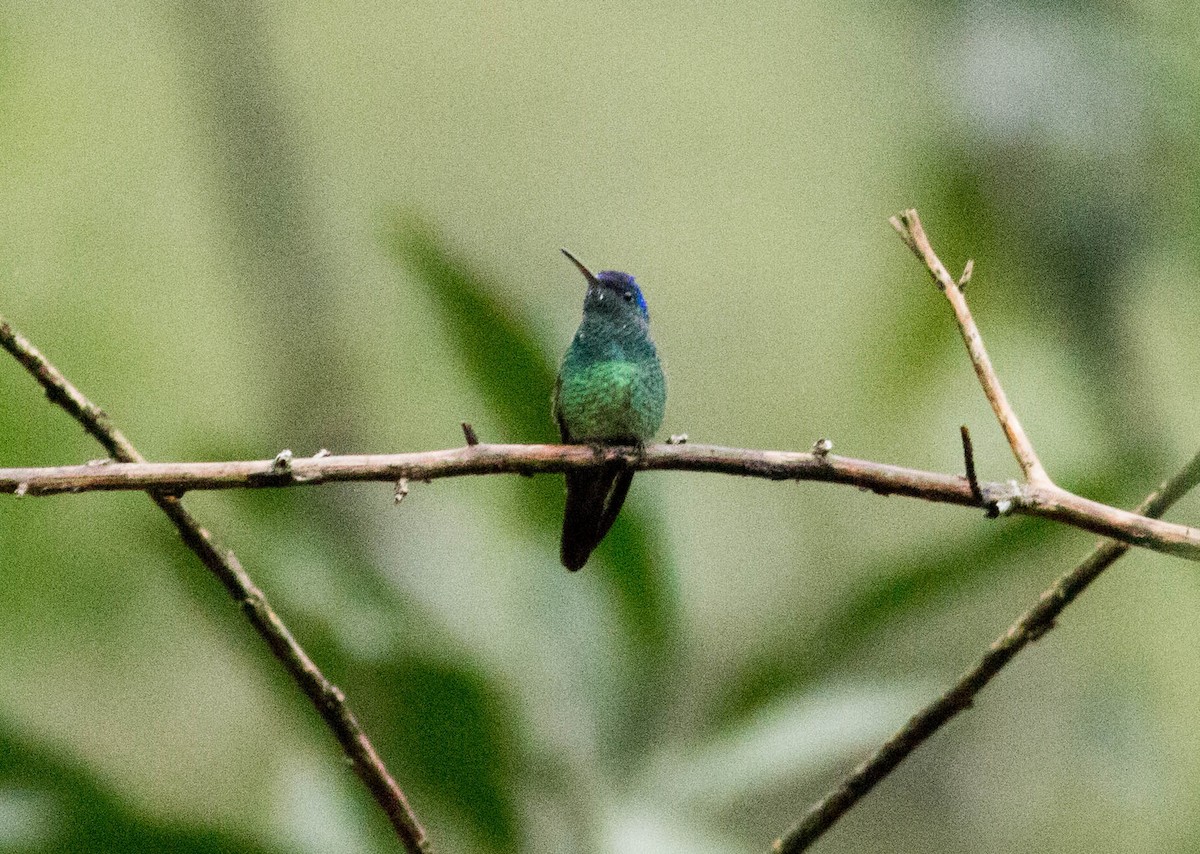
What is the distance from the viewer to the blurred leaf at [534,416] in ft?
Answer: 4.94

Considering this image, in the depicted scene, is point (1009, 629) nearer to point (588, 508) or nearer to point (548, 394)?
point (588, 508)

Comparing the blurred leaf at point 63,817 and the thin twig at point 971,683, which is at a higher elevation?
the blurred leaf at point 63,817

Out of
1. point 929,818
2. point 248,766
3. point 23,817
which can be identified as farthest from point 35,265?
point 929,818

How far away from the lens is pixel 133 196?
9.61 feet

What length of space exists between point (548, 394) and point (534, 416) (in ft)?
0.11

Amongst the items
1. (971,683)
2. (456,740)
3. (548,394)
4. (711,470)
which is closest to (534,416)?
(548,394)

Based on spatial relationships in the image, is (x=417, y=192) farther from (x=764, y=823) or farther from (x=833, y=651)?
(x=833, y=651)

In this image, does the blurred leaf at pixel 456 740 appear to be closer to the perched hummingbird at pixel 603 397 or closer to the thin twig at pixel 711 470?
the perched hummingbird at pixel 603 397

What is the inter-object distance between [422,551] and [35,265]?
1.28 meters

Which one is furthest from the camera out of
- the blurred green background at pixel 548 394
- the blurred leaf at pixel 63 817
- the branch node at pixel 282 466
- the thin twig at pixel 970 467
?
the blurred green background at pixel 548 394

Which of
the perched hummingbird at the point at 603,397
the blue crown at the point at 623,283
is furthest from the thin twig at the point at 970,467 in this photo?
the blue crown at the point at 623,283

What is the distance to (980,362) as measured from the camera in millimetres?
1008

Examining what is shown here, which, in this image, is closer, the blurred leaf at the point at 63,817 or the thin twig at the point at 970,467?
the thin twig at the point at 970,467

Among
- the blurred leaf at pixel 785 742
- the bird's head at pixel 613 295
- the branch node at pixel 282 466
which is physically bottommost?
the blurred leaf at pixel 785 742
